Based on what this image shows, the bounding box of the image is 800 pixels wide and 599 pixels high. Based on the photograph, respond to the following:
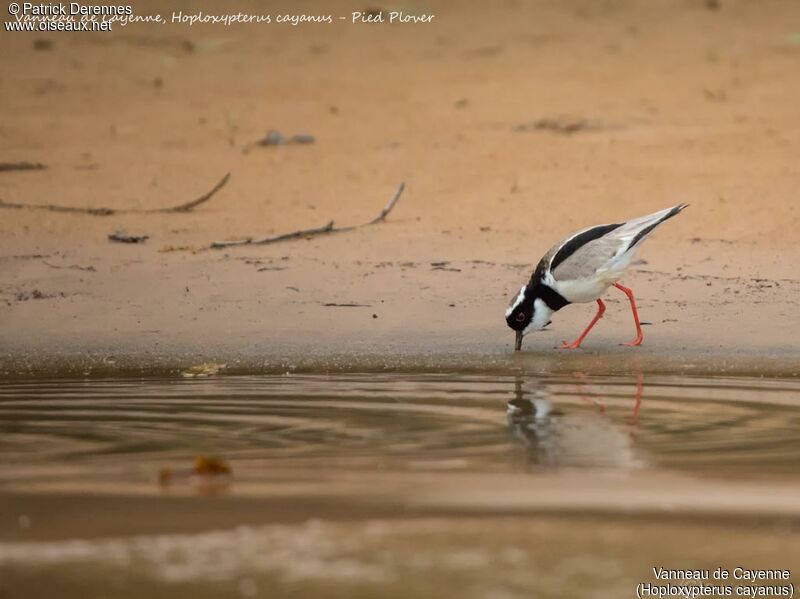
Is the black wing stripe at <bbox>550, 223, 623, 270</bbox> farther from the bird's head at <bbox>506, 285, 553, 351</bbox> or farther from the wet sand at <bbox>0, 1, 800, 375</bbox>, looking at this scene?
the wet sand at <bbox>0, 1, 800, 375</bbox>

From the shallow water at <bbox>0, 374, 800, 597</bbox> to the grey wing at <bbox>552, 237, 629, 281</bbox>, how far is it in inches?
55.7

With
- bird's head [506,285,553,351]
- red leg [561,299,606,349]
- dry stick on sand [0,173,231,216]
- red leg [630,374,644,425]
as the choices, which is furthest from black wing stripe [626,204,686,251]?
dry stick on sand [0,173,231,216]

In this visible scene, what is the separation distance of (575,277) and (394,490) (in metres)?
3.90

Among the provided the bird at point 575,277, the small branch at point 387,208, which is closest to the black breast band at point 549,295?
the bird at point 575,277

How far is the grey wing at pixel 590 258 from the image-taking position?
868 cm

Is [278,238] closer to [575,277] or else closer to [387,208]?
[387,208]

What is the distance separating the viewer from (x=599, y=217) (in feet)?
37.0

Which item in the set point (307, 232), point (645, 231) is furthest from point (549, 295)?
point (307, 232)

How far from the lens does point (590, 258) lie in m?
8.76

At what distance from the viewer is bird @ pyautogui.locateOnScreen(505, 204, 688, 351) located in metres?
8.59

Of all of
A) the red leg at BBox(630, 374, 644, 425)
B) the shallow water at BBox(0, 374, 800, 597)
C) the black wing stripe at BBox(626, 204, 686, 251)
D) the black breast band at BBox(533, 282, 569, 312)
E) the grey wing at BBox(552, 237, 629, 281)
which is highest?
the black wing stripe at BBox(626, 204, 686, 251)

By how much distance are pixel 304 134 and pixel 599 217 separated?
334 cm

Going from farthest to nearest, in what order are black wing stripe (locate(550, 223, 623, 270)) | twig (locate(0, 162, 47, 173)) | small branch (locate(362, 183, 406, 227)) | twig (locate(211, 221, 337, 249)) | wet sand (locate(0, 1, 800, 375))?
twig (locate(0, 162, 47, 173)) → small branch (locate(362, 183, 406, 227)) → twig (locate(211, 221, 337, 249)) → wet sand (locate(0, 1, 800, 375)) → black wing stripe (locate(550, 223, 623, 270))

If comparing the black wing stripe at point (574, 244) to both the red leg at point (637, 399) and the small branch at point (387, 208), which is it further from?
the small branch at point (387, 208)
